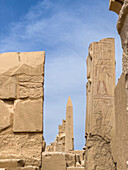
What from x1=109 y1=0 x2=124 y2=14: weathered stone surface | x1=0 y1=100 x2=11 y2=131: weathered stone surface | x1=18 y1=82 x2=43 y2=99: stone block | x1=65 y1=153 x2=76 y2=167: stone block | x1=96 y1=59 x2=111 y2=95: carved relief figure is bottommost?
x1=65 y1=153 x2=76 y2=167: stone block

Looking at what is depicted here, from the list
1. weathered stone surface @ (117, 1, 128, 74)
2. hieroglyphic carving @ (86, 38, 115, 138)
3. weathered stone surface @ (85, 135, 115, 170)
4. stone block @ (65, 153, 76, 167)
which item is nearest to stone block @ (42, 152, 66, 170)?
stone block @ (65, 153, 76, 167)

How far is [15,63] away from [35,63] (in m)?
0.24

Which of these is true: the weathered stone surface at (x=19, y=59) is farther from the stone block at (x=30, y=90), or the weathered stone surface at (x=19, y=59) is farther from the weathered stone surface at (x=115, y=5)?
the weathered stone surface at (x=115, y=5)

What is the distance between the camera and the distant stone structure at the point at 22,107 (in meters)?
3.10

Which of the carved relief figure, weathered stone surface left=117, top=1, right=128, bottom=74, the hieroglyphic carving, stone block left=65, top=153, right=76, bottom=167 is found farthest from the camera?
the carved relief figure

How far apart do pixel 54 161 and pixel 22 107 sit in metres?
2.87

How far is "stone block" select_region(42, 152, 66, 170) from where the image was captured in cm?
553

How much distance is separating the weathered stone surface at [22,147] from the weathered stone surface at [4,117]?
0.11m

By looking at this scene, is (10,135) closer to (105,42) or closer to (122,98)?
(122,98)

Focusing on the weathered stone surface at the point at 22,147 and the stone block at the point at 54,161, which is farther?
the stone block at the point at 54,161

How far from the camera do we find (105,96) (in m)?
7.24

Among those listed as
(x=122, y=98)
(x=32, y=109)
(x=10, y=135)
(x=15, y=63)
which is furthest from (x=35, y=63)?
(x=122, y=98)

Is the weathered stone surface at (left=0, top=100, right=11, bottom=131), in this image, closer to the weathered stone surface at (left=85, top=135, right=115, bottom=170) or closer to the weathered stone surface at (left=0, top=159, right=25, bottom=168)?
the weathered stone surface at (left=0, top=159, right=25, bottom=168)

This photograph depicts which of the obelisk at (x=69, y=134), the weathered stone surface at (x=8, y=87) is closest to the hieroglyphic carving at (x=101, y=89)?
the weathered stone surface at (x=8, y=87)
